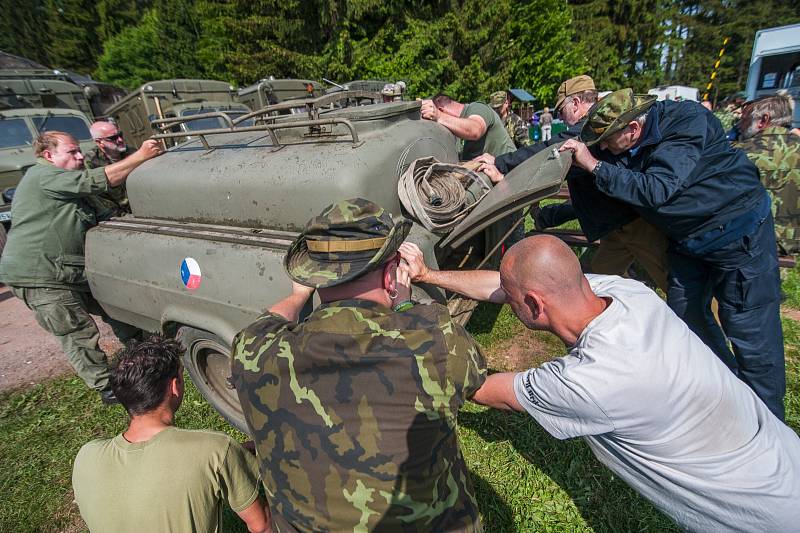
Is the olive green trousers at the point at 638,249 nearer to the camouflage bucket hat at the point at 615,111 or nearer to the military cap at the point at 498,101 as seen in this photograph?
the camouflage bucket hat at the point at 615,111

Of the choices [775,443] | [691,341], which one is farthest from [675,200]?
[775,443]

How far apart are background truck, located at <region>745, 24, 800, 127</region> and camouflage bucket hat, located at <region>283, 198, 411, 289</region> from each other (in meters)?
14.9

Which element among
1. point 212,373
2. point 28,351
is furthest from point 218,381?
point 28,351

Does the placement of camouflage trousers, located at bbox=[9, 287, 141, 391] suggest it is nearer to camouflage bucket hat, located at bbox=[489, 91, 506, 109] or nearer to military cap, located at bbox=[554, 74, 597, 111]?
military cap, located at bbox=[554, 74, 597, 111]

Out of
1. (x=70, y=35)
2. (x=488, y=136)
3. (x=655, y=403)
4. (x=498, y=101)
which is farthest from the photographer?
(x=70, y=35)

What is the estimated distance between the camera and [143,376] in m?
1.65

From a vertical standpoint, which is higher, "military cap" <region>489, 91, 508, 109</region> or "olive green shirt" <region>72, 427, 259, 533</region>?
"military cap" <region>489, 91, 508, 109</region>

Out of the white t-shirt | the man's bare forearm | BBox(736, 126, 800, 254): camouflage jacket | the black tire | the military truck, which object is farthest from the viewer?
the military truck

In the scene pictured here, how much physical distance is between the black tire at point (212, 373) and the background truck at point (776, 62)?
1520 centimetres

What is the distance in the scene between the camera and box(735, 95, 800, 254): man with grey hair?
3898 mm

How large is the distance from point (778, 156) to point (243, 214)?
15.8 feet

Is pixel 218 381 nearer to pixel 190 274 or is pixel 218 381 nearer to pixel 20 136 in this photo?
pixel 190 274

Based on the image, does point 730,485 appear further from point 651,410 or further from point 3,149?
point 3,149

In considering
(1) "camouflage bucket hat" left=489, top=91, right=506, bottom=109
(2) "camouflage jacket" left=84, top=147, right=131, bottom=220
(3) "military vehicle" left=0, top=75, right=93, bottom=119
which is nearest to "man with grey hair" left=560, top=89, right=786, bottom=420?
(2) "camouflage jacket" left=84, top=147, right=131, bottom=220
